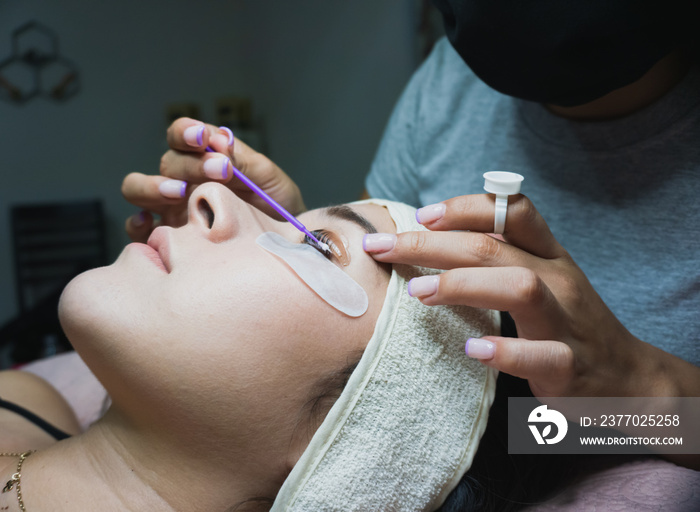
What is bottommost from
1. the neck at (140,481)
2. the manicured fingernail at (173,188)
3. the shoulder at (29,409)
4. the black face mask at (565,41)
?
the shoulder at (29,409)

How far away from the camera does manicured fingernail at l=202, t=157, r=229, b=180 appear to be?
3.23 ft

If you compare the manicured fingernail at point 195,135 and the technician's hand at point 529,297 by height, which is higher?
the manicured fingernail at point 195,135

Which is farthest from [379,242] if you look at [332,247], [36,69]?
[36,69]

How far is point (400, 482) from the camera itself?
Result: 81 centimetres

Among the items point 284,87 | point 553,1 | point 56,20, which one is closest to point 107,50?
point 56,20

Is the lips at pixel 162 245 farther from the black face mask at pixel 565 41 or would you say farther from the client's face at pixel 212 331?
the black face mask at pixel 565 41

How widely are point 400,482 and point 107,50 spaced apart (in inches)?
148

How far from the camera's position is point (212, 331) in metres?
0.72

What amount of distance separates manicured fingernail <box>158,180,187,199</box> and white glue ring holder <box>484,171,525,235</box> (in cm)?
67

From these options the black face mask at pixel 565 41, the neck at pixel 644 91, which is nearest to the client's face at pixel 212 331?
Result: the black face mask at pixel 565 41

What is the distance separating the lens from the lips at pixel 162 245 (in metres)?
0.81

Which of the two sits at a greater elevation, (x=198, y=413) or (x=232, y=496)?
(x=198, y=413)

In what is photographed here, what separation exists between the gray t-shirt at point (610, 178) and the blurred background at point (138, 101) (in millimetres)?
1413

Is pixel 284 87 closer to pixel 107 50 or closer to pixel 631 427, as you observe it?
pixel 107 50
